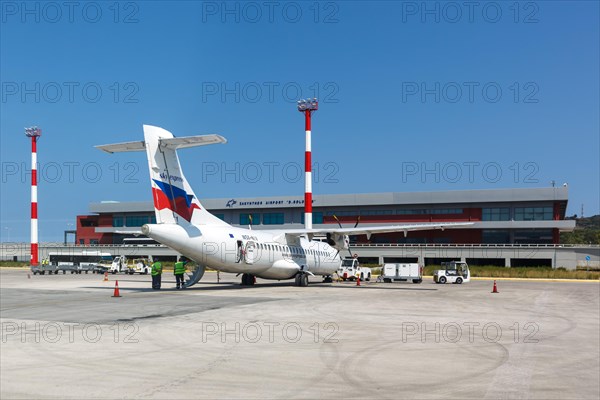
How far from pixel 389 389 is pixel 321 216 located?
3110 inches

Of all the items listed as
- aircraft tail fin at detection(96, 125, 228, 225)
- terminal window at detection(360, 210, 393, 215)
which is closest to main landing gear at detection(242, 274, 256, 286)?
aircraft tail fin at detection(96, 125, 228, 225)

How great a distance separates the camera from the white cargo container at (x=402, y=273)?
43.6m

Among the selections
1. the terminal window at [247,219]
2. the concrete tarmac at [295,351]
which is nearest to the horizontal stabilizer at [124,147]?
the concrete tarmac at [295,351]

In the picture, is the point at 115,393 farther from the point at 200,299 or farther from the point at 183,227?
the point at 183,227

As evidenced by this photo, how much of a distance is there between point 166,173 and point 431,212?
57634mm

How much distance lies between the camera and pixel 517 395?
30.8 feet

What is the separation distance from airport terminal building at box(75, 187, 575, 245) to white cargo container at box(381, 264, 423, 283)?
2547cm

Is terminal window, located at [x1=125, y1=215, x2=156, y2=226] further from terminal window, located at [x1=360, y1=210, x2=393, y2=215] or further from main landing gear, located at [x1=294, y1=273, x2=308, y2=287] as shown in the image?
main landing gear, located at [x1=294, y1=273, x2=308, y2=287]

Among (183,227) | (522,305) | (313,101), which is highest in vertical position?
(313,101)

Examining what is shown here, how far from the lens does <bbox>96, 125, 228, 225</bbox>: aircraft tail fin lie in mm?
28672

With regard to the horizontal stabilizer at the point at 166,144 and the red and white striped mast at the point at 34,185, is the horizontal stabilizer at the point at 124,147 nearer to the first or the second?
the horizontal stabilizer at the point at 166,144

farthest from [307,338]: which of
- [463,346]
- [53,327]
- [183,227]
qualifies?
[183,227]

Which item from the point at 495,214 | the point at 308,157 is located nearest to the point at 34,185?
the point at 308,157

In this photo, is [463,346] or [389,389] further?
[463,346]
